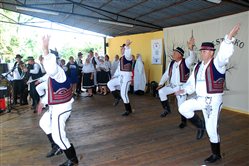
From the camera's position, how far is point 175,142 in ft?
11.8

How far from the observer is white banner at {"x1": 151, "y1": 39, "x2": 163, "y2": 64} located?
8202 mm

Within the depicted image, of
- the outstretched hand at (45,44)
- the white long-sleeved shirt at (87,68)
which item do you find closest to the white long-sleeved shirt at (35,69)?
the white long-sleeved shirt at (87,68)

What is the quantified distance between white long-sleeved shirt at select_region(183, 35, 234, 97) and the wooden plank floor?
0.84 metres

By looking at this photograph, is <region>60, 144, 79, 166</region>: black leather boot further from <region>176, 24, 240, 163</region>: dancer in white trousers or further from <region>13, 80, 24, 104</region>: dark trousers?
<region>13, 80, 24, 104</region>: dark trousers

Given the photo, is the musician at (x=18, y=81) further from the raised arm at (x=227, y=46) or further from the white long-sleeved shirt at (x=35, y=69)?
the raised arm at (x=227, y=46)

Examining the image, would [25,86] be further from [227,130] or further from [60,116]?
[227,130]

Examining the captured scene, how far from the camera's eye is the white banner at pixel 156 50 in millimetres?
8202

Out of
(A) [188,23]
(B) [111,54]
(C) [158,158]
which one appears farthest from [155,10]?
(B) [111,54]

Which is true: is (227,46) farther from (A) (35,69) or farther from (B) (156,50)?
(B) (156,50)

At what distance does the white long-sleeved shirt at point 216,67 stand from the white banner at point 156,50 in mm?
5136

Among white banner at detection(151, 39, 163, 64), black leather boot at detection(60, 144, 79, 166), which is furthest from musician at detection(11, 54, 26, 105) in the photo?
black leather boot at detection(60, 144, 79, 166)

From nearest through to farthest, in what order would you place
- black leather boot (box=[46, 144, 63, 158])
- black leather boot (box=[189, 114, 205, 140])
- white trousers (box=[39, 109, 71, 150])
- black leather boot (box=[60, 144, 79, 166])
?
white trousers (box=[39, 109, 71, 150]) → black leather boot (box=[60, 144, 79, 166]) → black leather boot (box=[46, 144, 63, 158]) → black leather boot (box=[189, 114, 205, 140])

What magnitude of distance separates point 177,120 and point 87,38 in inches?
318

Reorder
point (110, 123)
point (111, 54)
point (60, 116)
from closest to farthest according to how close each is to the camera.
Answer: point (60, 116)
point (110, 123)
point (111, 54)
